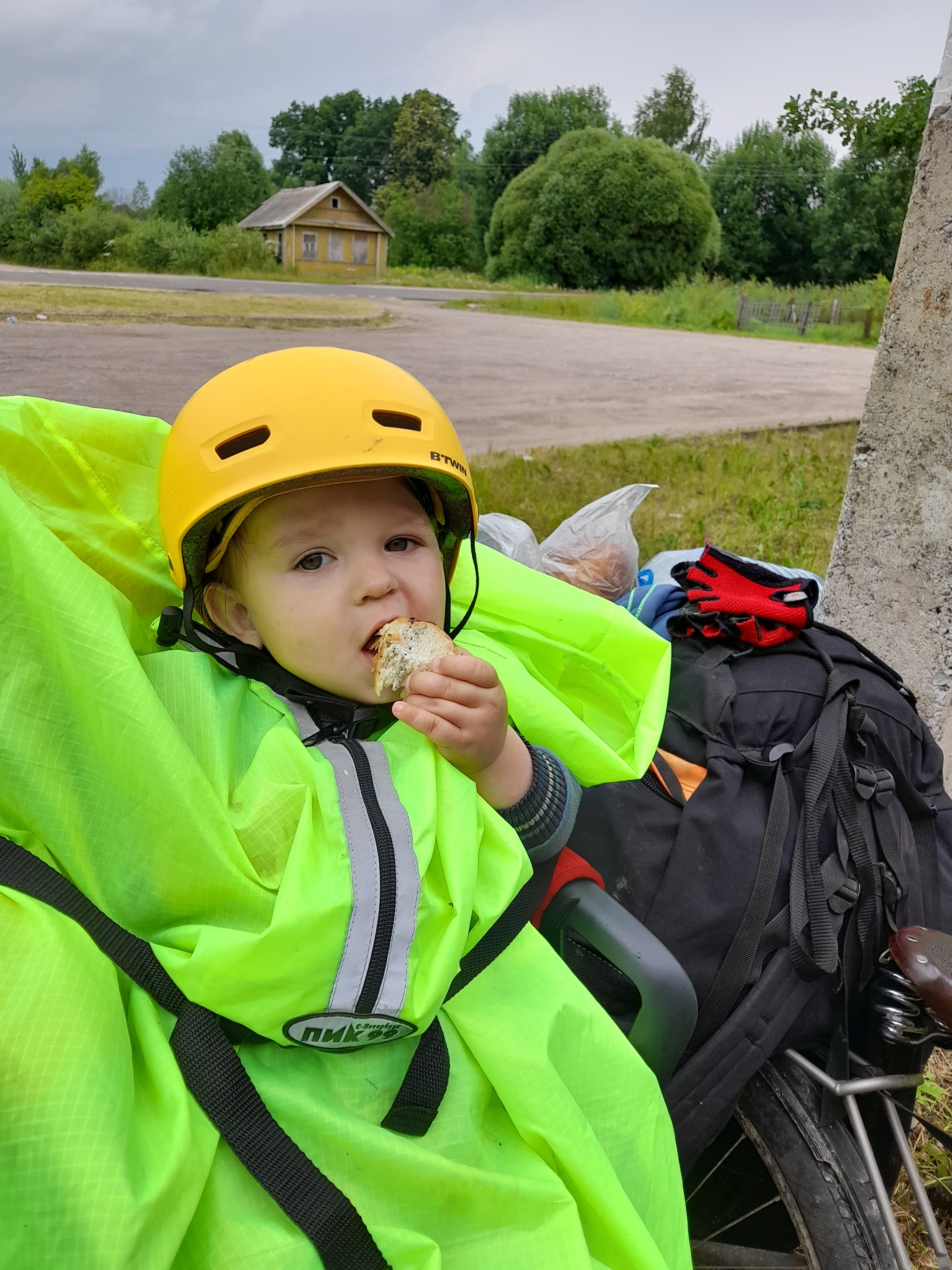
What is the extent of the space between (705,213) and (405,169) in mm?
23687

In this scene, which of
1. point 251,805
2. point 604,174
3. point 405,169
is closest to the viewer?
point 251,805

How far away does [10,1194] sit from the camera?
2.77 ft

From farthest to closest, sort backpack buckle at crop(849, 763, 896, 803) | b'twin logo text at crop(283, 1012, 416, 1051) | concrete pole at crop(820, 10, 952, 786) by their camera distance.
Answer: concrete pole at crop(820, 10, 952, 786) < backpack buckle at crop(849, 763, 896, 803) < b'twin logo text at crop(283, 1012, 416, 1051)

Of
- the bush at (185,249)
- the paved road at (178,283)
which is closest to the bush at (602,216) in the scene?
the paved road at (178,283)

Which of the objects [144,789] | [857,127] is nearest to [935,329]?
[144,789]

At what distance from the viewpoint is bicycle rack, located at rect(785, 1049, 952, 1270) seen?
157 centimetres

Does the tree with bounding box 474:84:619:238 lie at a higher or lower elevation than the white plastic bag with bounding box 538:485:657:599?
higher

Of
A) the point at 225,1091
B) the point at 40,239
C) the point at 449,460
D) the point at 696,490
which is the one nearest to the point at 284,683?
the point at 449,460

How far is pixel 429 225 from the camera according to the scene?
16531mm

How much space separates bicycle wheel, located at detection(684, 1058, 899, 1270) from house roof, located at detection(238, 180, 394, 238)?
5280 millimetres

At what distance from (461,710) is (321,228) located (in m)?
7.10

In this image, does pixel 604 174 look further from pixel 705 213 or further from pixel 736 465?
pixel 736 465

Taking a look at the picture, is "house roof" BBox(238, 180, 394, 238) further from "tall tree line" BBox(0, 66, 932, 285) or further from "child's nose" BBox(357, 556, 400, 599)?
"child's nose" BBox(357, 556, 400, 599)

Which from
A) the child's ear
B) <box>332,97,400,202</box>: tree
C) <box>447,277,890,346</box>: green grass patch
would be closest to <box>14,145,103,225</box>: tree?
the child's ear
